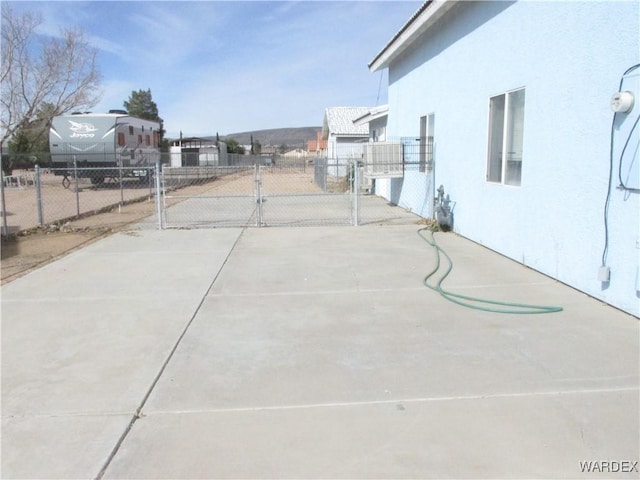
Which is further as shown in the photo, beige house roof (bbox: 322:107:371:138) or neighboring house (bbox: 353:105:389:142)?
beige house roof (bbox: 322:107:371:138)

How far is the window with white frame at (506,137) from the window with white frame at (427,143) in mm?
3195

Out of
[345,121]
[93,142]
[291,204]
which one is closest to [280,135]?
[345,121]

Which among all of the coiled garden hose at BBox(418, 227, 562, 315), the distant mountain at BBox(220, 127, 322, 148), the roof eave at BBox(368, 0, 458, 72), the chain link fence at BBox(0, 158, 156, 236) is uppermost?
the distant mountain at BBox(220, 127, 322, 148)

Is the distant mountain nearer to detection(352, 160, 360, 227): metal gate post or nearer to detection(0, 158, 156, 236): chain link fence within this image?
detection(0, 158, 156, 236): chain link fence

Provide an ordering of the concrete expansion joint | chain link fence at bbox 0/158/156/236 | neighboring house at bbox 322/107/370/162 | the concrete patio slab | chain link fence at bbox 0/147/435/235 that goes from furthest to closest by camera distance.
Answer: neighboring house at bbox 322/107/370/162, chain link fence at bbox 0/158/156/236, chain link fence at bbox 0/147/435/235, the concrete expansion joint, the concrete patio slab

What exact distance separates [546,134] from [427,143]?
5.40m

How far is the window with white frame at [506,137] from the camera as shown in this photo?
7340mm

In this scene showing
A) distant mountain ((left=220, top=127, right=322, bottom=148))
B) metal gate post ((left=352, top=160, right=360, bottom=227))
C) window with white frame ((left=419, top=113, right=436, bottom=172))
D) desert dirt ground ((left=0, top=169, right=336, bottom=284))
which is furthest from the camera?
distant mountain ((left=220, top=127, right=322, bottom=148))

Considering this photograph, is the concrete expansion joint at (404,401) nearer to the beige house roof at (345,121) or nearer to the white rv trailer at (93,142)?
the white rv trailer at (93,142)

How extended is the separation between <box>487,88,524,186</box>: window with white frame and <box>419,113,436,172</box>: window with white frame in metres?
3.19

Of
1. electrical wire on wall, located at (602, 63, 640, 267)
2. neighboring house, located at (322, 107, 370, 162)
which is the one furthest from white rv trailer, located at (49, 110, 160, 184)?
electrical wire on wall, located at (602, 63, 640, 267)

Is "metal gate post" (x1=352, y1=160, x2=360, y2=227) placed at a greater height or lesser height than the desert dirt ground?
greater

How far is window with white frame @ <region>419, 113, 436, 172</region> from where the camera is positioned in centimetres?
1153

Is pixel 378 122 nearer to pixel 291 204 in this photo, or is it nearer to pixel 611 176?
pixel 291 204
